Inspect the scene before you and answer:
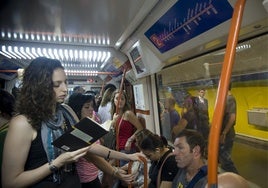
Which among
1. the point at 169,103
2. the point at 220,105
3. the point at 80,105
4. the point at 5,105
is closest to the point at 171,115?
the point at 169,103

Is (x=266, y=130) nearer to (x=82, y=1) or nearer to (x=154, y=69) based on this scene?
(x=154, y=69)

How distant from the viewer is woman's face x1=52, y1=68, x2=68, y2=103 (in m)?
1.32

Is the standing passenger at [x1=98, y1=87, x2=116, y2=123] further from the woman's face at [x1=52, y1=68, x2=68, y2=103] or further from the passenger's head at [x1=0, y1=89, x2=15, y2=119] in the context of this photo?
the woman's face at [x1=52, y1=68, x2=68, y2=103]

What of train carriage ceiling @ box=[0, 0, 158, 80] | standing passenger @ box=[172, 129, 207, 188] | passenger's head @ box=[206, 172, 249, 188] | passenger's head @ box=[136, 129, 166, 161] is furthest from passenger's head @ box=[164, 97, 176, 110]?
passenger's head @ box=[206, 172, 249, 188]

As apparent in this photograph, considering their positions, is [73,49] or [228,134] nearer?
[228,134]

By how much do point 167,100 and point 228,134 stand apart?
3.30 ft

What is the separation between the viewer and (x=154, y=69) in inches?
106

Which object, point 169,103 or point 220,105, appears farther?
point 169,103

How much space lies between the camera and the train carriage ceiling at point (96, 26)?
1490 mm

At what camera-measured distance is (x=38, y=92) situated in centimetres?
127

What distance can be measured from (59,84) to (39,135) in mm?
334

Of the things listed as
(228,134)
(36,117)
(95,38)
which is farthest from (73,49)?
(228,134)

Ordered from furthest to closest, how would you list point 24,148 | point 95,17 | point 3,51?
point 3,51 < point 95,17 < point 24,148

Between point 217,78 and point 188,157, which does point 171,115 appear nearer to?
point 217,78
